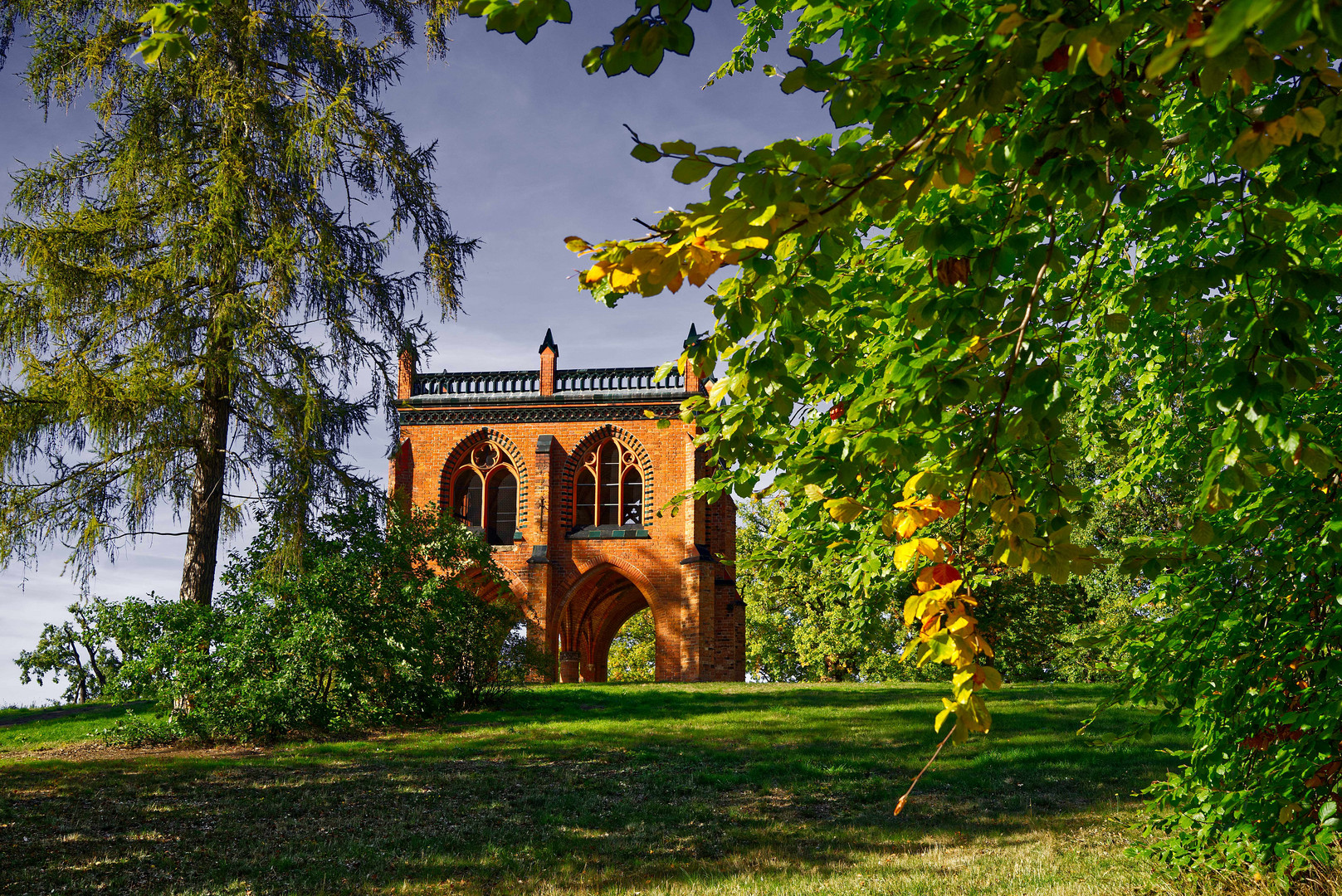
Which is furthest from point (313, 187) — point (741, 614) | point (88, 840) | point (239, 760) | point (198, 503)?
point (741, 614)

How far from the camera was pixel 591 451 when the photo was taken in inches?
Answer: 1070

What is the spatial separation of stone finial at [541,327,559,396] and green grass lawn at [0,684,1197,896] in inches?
600

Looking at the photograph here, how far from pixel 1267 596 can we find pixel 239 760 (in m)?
11.0

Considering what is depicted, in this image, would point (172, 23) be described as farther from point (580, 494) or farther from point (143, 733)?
point (580, 494)

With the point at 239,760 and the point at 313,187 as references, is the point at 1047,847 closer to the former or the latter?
the point at 239,760

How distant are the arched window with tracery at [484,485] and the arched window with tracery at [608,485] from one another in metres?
2.22

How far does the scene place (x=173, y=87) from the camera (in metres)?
13.1

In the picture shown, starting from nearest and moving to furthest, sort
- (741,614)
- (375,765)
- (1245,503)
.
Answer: (1245,503), (375,765), (741,614)

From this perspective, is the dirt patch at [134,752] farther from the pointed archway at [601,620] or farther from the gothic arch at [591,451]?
the gothic arch at [591,451]

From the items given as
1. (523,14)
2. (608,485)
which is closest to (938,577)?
(523,14)

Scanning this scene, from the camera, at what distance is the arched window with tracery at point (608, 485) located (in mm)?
26828

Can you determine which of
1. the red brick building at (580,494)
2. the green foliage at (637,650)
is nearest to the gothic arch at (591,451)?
the red brick building at (580,494)

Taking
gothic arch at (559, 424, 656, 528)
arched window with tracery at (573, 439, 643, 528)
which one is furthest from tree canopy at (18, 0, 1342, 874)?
arched window with tracery at (573, 439, 643, 528)

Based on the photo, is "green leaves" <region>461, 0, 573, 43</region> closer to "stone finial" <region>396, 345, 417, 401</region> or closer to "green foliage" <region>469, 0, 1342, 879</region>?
"green foliage" <region>469, 0, 1342, 879</region>
